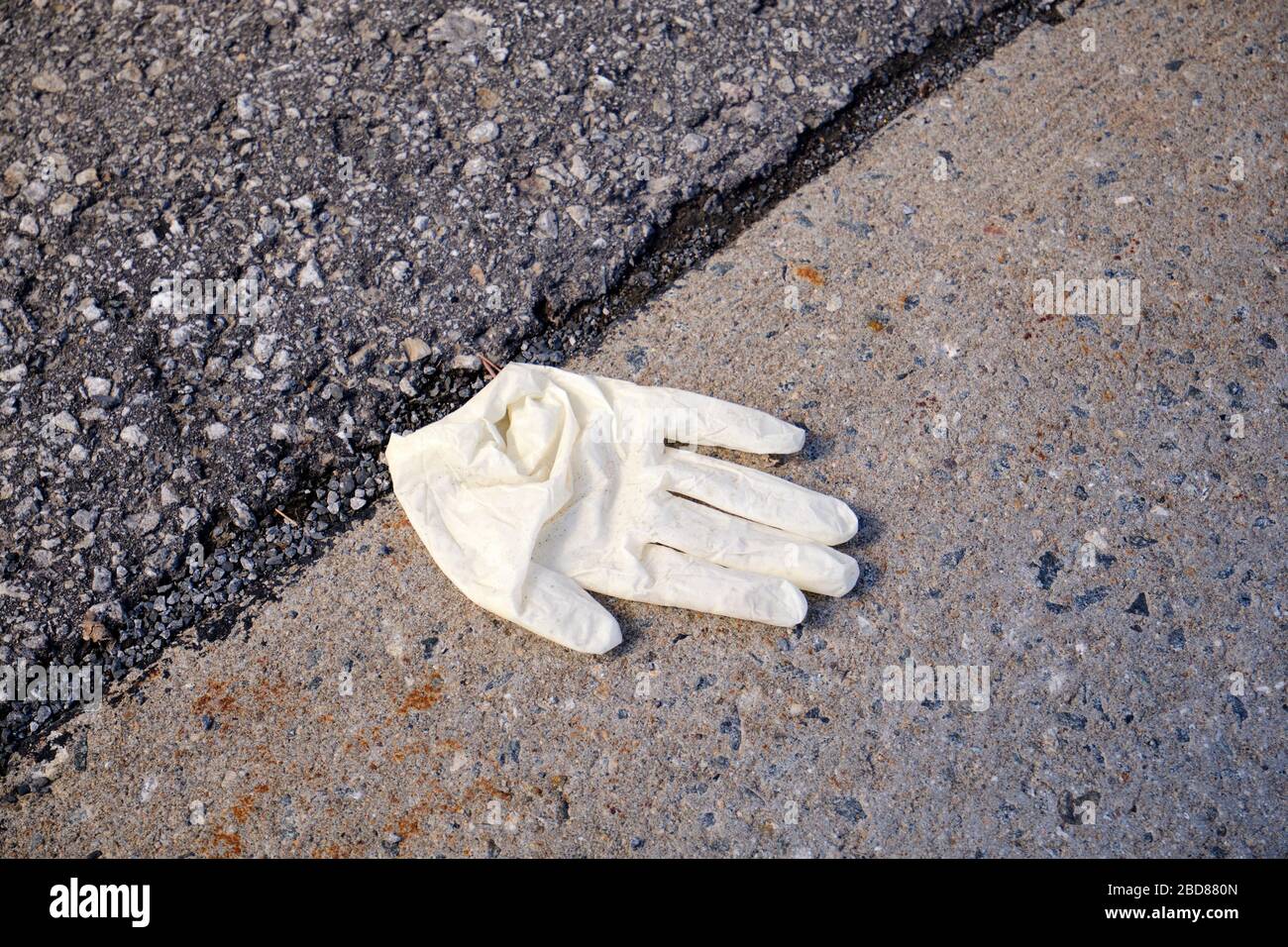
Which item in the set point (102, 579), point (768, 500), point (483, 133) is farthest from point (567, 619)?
point (483, 133)

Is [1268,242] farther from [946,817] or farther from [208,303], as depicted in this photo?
[208,303]

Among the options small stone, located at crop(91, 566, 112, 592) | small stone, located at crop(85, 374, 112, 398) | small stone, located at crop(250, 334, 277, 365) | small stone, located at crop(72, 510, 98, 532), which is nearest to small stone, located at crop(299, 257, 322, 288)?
small stone, located at crop(250, 334, 277, 365)

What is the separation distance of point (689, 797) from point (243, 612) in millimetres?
1366

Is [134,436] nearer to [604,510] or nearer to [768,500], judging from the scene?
[604,510]

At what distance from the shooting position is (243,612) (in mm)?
2775

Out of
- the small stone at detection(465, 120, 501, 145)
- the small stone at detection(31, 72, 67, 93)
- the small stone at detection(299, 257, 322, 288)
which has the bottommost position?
the small stone at detection(299, 257, 322, 288)

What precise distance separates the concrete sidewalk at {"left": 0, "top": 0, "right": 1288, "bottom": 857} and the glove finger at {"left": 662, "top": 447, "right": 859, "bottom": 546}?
14cm

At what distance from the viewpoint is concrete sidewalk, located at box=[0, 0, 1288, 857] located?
250cm

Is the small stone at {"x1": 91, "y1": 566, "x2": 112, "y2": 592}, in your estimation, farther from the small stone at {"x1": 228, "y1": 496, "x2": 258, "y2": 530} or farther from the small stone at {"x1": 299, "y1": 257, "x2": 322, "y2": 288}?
the small stone at {"x1": 299, "y1": 257, "x2": 322, "y2": 288}

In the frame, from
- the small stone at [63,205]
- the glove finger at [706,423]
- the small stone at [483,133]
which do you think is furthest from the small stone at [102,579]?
the small stone at [483,133]

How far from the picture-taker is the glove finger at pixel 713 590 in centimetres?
268

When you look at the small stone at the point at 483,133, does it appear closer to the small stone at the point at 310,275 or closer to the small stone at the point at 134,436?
the small stone at the point at 310,275
